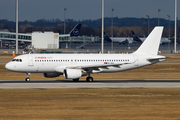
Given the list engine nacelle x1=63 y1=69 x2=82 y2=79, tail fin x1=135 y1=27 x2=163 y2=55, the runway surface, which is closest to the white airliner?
engine nacelle x1=63 y1=69 x2=82 y2=79

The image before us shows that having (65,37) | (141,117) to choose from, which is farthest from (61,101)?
(65,37)

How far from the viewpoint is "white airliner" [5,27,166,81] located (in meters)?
43.2

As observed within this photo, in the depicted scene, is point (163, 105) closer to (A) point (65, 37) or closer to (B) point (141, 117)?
(B) point (141, 117)

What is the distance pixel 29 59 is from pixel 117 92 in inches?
561

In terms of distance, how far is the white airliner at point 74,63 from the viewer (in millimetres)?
43219

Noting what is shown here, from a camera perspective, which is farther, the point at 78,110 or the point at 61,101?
the point at 61,101

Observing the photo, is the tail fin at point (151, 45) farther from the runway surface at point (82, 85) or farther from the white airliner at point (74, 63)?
the runway surface at point (82, 85)

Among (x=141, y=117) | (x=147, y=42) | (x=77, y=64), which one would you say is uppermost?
(x=147, y=42)

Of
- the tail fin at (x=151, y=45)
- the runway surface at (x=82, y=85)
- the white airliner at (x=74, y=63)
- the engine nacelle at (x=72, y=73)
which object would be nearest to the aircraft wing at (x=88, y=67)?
the white airliner at (x=74, y=63)

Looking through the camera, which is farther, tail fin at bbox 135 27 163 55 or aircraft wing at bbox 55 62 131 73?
tail fin at bbox 135 27 163 55

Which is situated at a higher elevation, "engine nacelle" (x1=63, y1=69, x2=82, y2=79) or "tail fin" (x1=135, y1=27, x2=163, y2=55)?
"tail fin" (x1=135, y1=27, x2=163, y2=55)

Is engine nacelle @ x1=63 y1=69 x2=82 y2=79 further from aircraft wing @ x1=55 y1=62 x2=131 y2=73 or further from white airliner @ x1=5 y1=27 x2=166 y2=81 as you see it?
aircraft wing @ x1=55 y1=62 x2=131 y2=73

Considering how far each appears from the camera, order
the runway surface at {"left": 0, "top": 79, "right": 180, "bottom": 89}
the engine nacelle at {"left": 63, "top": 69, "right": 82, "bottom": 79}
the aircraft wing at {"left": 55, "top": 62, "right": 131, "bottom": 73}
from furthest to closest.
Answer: the aircraft wing at {"left": 55, "top": 62, "right": 131, "bottom": 73}, the engine nacelle at {"left": 63, "top": 69, "right": 82, "bottom": 79}, the runway surface at {"left": 0, "top": 79, "right": 180, "bottom": 89}

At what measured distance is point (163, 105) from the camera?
27.7 m
